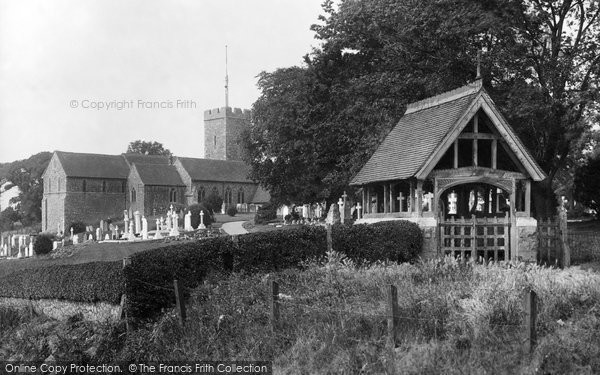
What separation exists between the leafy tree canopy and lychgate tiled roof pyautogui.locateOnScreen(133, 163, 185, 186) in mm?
47605

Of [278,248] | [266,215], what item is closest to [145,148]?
[266,215]

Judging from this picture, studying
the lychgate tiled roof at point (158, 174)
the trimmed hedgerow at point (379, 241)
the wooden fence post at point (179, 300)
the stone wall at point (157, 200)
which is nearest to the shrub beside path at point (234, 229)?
the trimmed hedgerow at point (379, 241)

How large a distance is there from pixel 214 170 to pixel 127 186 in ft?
35.9

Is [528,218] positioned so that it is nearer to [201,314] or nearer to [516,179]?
[516,179]

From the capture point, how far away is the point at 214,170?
279 ft

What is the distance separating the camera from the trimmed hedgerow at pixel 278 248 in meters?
15.0

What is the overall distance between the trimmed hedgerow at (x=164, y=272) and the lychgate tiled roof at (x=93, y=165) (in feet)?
217

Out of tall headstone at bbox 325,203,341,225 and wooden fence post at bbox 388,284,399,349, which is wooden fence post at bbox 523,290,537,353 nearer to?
wooden fence post at bbox 388,284,399,349

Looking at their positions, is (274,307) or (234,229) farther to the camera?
(234,229)

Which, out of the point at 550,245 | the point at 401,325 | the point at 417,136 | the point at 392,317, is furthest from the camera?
the point at 417,136

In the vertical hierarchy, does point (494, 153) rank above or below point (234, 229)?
above

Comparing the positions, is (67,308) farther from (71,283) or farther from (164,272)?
(164,272)

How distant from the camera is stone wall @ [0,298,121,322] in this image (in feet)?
45.5

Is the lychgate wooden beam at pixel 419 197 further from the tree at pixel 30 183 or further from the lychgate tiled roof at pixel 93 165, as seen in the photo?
the tree at pixel 30 183
